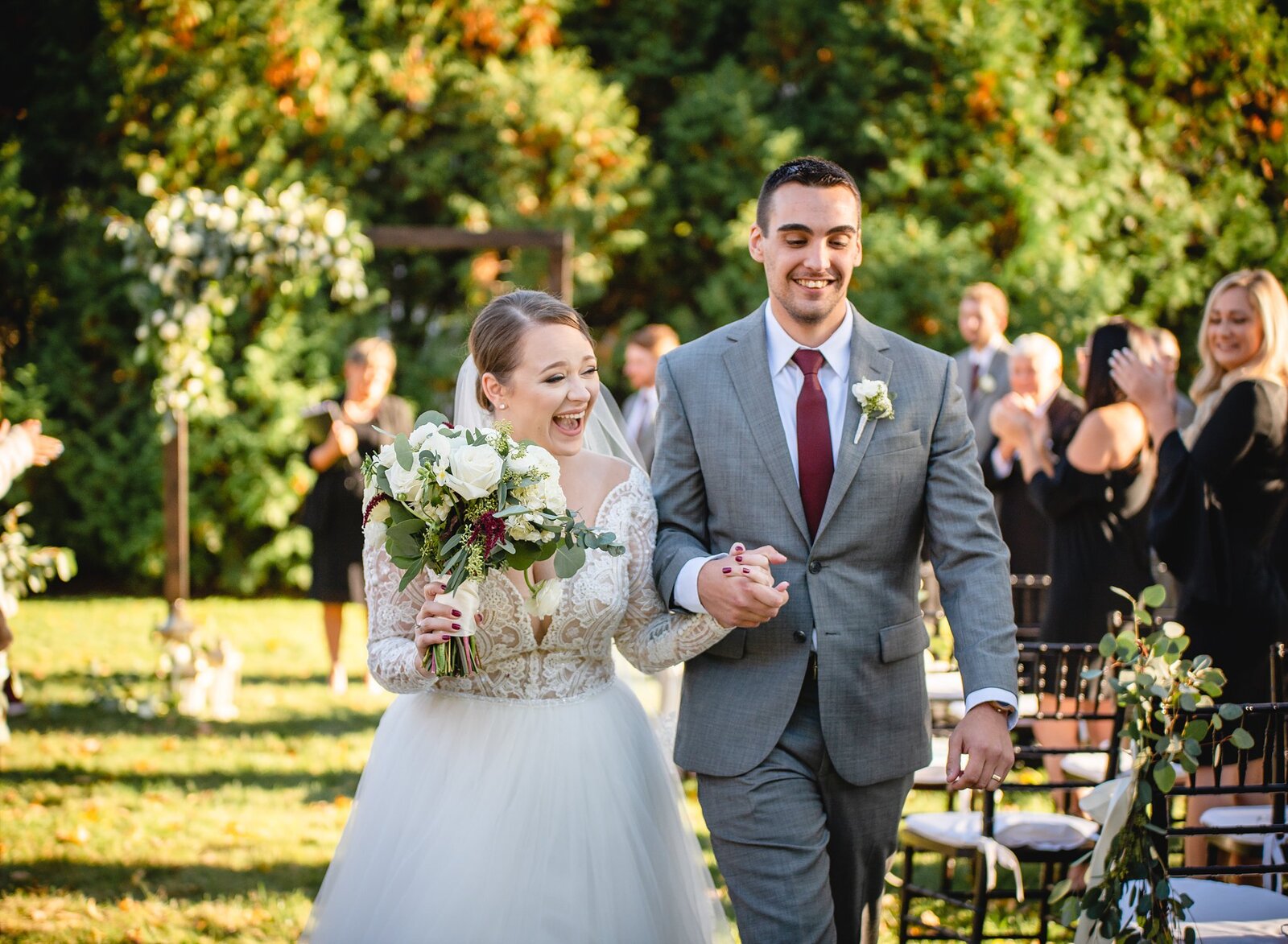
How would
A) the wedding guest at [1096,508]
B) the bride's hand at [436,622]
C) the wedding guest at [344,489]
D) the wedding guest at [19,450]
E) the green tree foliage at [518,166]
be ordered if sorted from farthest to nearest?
the green tree foliage at [518,166] → the wedding guest at [344,489] → the wedding guest at [19,450] → the wedding guest at [1096,508] → the bride's hand at [436,622]

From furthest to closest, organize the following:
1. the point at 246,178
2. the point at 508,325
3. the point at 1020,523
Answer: the point at 246,178 < the point at 1020,523 < the point at 508,325

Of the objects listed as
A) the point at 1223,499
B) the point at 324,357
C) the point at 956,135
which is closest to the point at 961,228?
the point at 956,135

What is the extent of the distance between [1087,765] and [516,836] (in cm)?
269

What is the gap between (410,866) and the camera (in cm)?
290

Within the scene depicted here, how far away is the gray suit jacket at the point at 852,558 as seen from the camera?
294 centimetres

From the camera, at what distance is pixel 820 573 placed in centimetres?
296

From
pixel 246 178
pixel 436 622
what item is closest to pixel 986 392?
pixel 436 622

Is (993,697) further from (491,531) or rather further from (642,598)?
(491,531)

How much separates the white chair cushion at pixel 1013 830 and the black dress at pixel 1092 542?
4.40 feet

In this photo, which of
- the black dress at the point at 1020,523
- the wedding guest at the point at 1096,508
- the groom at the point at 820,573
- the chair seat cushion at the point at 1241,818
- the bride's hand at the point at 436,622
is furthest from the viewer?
the black dress at the point at 1020,523

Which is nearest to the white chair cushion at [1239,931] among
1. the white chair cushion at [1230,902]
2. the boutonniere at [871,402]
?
the white chair cushion at [1230,902]

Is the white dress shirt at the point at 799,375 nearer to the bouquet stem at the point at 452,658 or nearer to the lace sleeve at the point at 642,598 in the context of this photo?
the lace sleeve at the point at 642,598

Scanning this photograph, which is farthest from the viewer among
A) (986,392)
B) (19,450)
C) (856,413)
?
(986,392)

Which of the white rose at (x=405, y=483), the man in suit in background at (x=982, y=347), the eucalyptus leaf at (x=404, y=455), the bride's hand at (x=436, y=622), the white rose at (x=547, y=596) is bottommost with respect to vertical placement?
the bride's hand at (x=436, y=622)
